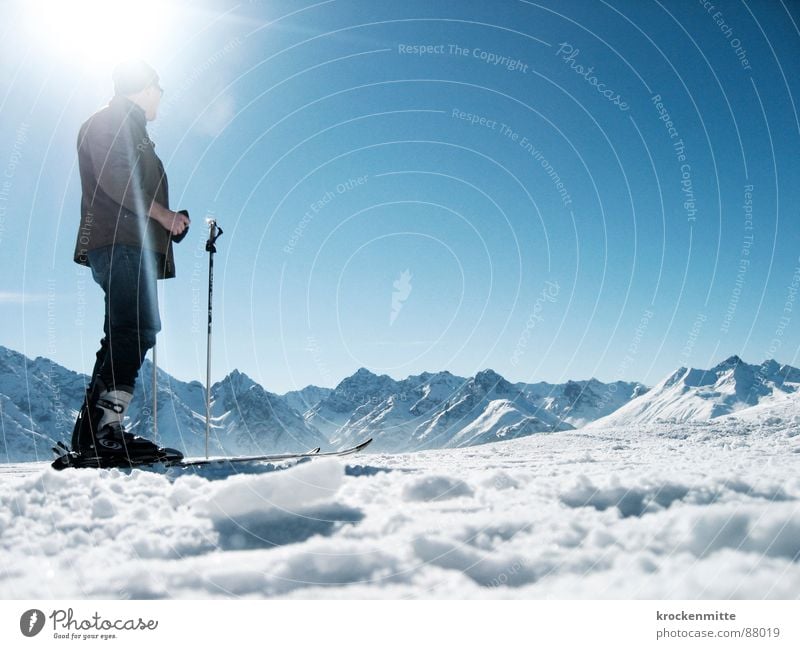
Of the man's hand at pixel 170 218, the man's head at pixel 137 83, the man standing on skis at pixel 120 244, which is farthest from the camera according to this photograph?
the man's head at pixel 137 83

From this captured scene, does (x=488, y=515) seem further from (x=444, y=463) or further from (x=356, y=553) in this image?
(x=444, y=463)

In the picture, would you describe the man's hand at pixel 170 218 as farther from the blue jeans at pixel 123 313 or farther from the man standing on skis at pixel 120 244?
the blue jeans at pixel 123 313

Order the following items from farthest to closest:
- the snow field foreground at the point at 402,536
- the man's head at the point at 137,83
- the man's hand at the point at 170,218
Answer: the man's head at the point at 137,83 → the man's hand at the point at 170,218 → the snow field foreground at the point at 402,536

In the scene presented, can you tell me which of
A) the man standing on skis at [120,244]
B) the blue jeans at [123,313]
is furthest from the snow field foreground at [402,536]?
the blue jeans at [123,313]

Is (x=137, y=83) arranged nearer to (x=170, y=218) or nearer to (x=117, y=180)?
(x=117, y=180)

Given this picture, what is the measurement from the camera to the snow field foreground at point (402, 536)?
2.50 m

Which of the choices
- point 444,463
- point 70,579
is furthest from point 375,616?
point 444,463

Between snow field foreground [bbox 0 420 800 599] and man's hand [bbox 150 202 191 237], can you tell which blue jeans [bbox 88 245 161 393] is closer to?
man's hand [bbox 150 202 191 237]

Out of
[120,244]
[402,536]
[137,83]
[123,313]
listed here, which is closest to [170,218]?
[120,244]

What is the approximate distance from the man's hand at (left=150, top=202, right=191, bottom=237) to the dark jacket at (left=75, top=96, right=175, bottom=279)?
0.24 feet

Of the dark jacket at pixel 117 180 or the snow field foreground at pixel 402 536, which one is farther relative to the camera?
the dark jacket at pixel 117 180

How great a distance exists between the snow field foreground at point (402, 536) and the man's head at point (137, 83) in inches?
140

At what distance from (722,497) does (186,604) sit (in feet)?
10.5

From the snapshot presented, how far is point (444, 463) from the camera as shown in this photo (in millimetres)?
5781
